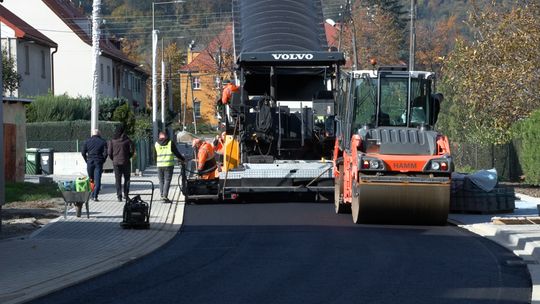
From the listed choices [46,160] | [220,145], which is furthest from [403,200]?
[46,160]

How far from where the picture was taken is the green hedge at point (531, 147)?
29.5 metres

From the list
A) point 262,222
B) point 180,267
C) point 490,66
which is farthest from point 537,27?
point 180,267

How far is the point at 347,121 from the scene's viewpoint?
19812mm

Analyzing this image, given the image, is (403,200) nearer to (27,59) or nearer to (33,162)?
(33,162)

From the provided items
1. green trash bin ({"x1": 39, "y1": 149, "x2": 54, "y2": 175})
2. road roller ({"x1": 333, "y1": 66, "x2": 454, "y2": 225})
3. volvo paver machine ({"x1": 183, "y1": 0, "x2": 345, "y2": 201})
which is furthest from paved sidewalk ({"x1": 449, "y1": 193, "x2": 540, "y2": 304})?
green trash bin ({"x1": 39, "y1": 149, "x2": 54, "y2": 175})

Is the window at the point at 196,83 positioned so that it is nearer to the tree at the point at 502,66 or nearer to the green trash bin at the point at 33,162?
the green trash bin at the point at 33,162

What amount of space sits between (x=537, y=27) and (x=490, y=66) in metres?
2.04

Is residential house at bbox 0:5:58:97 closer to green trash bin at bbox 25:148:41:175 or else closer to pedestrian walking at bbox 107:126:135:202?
green trash bin at bbox 25:148:41:175

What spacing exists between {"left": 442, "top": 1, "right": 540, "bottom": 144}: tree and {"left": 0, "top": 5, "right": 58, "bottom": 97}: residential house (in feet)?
72.3

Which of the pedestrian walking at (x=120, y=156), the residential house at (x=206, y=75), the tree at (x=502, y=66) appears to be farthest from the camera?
the residential house at (x=206, y=75)

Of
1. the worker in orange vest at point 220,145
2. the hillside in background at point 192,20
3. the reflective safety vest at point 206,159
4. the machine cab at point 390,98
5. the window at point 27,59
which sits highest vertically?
the hillside in background at point 192,20

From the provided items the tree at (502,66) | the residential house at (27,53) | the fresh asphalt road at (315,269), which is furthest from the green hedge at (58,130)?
the fresh asphalt road at (315,269)

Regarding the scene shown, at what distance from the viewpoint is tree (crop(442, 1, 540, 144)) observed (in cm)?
3002

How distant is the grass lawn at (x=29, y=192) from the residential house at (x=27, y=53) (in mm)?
17489
